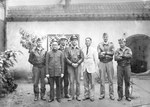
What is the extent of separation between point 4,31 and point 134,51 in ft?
22.6

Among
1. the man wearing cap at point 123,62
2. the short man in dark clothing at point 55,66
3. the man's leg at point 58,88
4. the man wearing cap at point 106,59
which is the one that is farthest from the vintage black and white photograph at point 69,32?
the man wearing cap at point 106,59

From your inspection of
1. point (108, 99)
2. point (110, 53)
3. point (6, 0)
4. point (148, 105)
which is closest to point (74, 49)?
point (110, 53)

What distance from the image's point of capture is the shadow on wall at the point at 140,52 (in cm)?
1159

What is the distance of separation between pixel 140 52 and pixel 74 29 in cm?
391

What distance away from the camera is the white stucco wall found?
10.7 metres

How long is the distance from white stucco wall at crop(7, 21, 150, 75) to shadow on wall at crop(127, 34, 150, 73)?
0.77m

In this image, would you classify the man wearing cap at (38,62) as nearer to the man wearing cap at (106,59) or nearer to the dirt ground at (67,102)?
the dirt ground at (67,102)

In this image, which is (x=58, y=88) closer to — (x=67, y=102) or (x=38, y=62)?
(x=67, y=102)

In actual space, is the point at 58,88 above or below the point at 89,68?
below

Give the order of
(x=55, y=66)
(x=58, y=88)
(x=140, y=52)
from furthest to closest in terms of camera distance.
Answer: (x=140, y=52) < (x=58, y=88) < (x=55, y=66)

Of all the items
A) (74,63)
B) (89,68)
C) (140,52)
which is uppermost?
(140,52)

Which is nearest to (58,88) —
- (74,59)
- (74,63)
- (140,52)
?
(74,63)

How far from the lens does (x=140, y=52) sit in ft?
39.1

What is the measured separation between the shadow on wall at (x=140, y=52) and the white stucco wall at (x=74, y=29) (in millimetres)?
774
